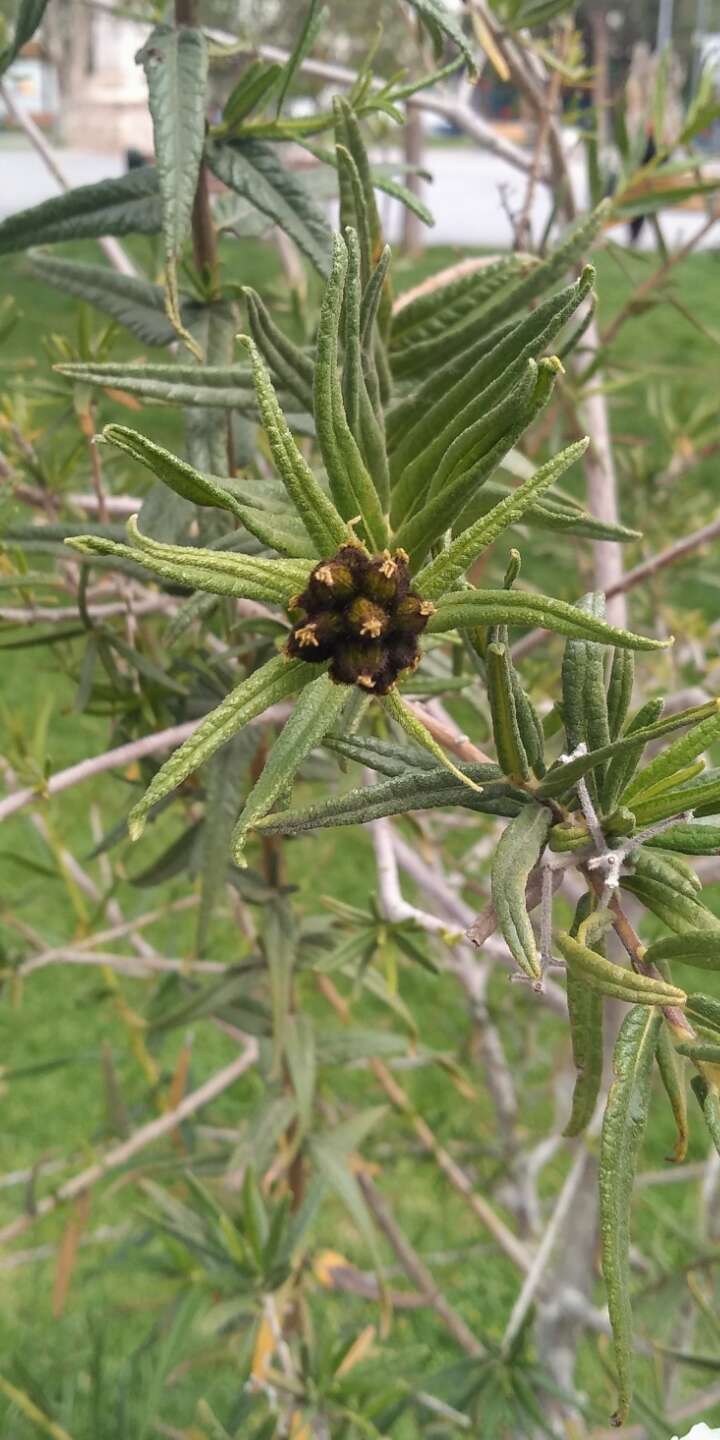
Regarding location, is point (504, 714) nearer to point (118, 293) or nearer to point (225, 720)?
point (225, 720)

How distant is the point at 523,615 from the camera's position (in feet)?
0.82

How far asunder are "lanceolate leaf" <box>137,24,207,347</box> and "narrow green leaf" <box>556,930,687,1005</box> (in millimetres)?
→ 255

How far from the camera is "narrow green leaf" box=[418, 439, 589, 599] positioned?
239 mm

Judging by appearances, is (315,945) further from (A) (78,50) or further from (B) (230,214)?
(A) (78,50)

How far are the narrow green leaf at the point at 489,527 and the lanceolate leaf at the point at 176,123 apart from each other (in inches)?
6.8

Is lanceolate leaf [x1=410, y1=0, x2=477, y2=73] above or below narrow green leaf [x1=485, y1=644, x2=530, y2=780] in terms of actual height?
above

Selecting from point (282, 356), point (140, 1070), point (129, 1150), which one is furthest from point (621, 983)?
point (140, 1070)

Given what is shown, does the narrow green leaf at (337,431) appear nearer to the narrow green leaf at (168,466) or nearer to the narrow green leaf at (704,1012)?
the narrow green leaf at (168,466)

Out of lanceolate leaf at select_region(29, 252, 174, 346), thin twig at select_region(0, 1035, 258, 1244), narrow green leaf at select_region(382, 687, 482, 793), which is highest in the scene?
lanceolate leaf at select_region(29, 252, 174, 346)

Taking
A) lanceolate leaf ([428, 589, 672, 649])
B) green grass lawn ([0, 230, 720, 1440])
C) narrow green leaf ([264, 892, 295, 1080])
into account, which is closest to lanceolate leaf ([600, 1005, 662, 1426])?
lanceolate leaf ([428, 589, 672, 649])

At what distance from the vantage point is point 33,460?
24.2 inches

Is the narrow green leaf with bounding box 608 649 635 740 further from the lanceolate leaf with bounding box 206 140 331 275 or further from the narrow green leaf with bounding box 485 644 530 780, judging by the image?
the lanceolate leaf with bounding box 206 140 331 275

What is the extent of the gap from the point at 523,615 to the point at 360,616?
38 millimetres

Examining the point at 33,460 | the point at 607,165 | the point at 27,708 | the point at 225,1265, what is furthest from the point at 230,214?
the point at 27,708
